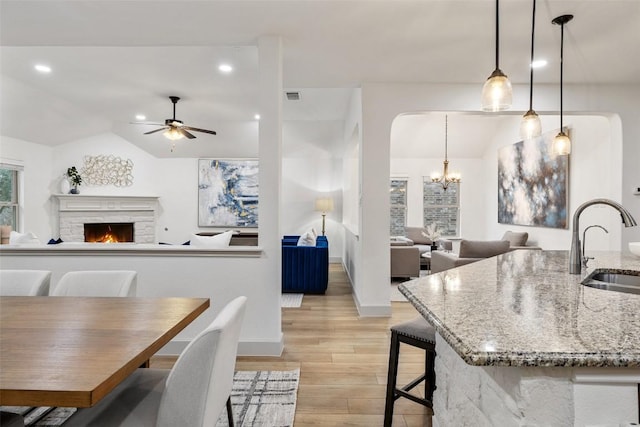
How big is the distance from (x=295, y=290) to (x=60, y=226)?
520 cm

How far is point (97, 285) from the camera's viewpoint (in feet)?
7.07

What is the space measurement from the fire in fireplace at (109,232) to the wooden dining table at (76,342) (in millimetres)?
6388

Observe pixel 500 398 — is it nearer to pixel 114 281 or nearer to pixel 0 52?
pixel 114 281

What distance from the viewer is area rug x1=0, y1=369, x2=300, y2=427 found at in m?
2.04

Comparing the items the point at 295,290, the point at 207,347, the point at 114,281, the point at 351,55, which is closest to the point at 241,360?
the point at 114,281

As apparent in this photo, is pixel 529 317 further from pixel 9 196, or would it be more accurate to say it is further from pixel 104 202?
pixel 104 202

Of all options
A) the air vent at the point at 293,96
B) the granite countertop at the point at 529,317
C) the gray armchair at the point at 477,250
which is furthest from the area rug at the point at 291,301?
the granite countertop at the point at 529,317

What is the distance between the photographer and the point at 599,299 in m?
1.24

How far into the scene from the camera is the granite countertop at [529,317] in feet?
2.60

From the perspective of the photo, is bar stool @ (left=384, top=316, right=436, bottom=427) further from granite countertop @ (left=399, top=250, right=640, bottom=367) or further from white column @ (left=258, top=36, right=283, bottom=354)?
white column @ (left=258, top=36, right=283, bottom=354)

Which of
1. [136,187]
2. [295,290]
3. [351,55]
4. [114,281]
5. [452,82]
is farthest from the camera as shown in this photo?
[136,187]

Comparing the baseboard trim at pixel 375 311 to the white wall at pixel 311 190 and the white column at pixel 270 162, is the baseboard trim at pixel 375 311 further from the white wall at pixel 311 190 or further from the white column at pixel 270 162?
the white wall at pixel 311 190

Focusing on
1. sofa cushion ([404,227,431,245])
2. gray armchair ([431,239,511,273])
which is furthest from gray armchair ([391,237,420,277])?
sofa cushion ([404,227,431,245])

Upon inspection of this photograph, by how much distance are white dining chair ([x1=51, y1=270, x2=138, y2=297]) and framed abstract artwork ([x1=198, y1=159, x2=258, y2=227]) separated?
20.1ft
